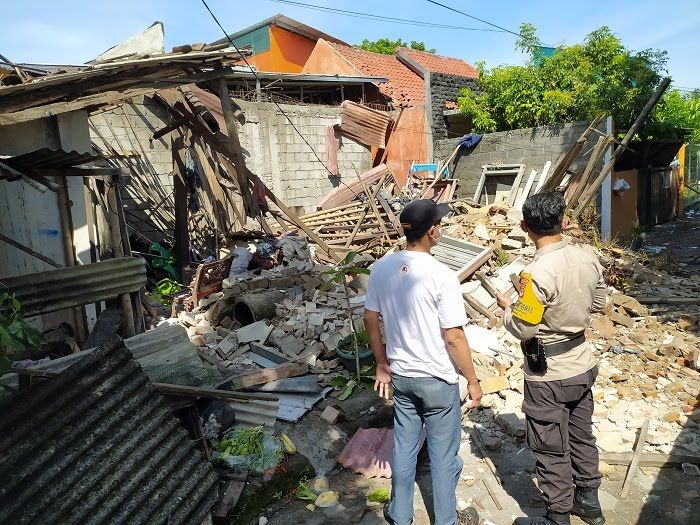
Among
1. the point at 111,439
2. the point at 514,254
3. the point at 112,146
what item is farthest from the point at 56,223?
the point at 514,254

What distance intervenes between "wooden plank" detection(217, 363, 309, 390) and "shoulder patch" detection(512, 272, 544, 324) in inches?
95.6

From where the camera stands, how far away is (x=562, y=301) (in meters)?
2.88

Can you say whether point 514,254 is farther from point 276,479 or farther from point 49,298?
point 49,298

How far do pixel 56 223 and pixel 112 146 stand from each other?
4.93m

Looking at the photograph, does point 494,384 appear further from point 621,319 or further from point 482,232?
point 482,232

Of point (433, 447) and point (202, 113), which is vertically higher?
point (202, 113)

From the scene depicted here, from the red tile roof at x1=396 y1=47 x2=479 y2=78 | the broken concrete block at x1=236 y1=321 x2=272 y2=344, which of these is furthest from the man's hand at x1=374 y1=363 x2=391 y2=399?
the red tile roof at x1=396 y1=47 x2=479 y2=78

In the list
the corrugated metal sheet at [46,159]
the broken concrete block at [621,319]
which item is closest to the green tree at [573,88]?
the broken concrete block at [621,319]

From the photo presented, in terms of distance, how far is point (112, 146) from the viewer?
10.2 m

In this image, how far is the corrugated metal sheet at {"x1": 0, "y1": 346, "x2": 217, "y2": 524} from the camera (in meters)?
2.29

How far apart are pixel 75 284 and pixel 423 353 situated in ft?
8.37

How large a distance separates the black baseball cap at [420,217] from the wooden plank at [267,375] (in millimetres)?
2201

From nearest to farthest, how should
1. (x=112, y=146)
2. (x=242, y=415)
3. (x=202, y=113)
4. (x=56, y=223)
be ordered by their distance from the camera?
(x=242, y=415)
(x=56, y=223)
(x=202, y=113)
(x=112, y=146)

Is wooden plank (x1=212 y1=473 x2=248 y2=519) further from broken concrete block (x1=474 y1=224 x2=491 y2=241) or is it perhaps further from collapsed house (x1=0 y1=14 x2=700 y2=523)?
broken concrete block (x1=474 y1=224 x2=491 y2=241)
